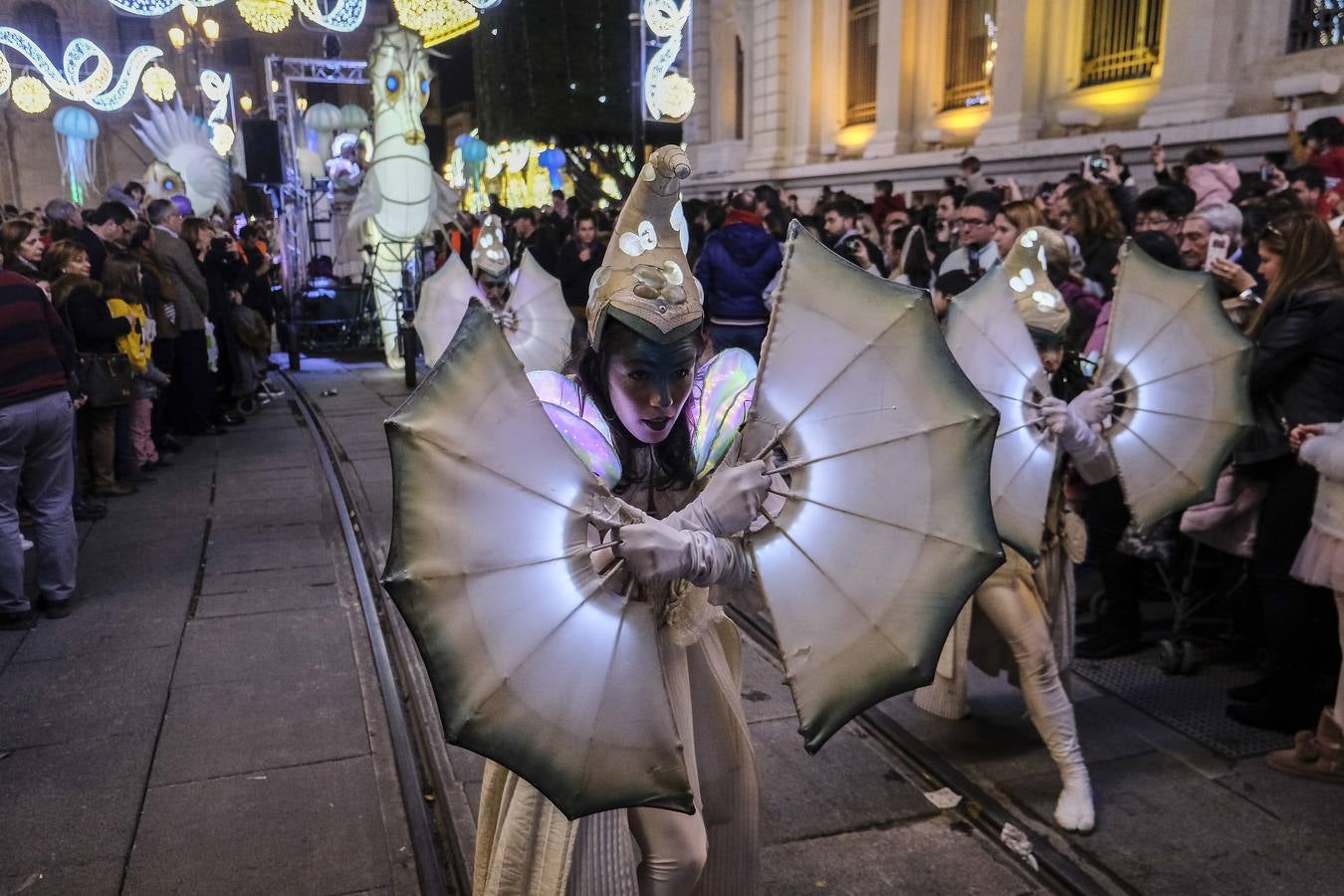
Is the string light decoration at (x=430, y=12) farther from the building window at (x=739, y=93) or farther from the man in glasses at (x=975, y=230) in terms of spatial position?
the building window at (x=739, y=93)

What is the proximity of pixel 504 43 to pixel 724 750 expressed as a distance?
34.6 metres

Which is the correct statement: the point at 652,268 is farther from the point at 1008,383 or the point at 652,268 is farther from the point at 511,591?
the point at 1008,383

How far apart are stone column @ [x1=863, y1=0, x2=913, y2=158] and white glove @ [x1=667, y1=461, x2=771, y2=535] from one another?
17837 mm

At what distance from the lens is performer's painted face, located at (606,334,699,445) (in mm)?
2145

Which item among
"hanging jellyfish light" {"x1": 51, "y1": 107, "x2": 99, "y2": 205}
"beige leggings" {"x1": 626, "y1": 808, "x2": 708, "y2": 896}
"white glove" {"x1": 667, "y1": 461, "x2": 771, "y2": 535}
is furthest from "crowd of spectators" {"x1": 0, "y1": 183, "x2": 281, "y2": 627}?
"hanging jellyfish light" {"x1": 51, "y1": 107, "x2": 99, "y2": 205}

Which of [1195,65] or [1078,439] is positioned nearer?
[1078,439]

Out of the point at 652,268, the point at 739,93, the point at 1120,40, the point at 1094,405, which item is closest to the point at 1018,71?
the point at 1120,40

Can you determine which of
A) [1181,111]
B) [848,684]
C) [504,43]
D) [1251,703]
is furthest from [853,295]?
[504,43]

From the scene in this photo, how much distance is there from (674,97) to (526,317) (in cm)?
564

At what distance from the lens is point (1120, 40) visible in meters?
14.4

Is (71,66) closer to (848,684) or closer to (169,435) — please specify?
(169,435)

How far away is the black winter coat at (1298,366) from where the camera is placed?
4059 mm

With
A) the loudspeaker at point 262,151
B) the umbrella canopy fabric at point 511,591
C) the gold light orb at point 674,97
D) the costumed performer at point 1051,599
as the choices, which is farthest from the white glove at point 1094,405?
the loudspeaker at point 262,151

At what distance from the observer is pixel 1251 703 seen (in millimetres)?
4332
